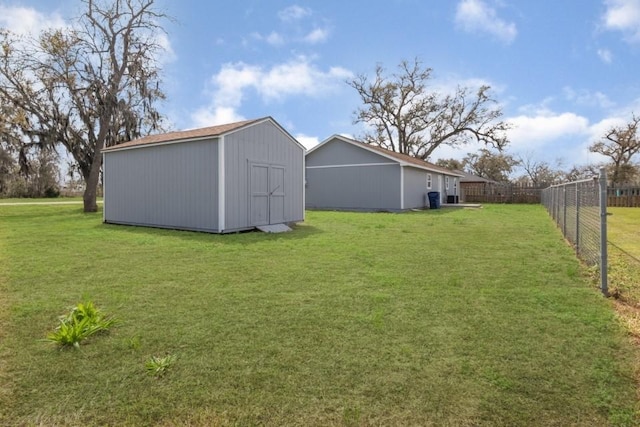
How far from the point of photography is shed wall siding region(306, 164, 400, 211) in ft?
59.2

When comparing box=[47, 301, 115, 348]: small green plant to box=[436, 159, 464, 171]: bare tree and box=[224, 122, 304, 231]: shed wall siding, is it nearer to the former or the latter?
box=[224, 122, 304, 231]: shed wall siding

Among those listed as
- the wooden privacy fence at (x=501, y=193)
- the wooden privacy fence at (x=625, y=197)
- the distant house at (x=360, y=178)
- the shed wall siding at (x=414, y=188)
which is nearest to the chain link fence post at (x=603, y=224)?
the distant house at (x=360, y=178)

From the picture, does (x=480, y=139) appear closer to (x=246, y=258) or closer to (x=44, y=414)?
(x=246, y=258)

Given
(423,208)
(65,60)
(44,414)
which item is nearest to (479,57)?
(423,208)

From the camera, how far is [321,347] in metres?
2.78

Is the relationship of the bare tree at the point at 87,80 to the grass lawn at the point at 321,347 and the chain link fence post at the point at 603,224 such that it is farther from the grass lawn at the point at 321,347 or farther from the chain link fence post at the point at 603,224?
the chain link fence post at the point at 603,224

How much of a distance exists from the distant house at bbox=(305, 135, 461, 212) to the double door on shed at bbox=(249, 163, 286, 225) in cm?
805

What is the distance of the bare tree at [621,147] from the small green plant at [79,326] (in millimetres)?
38296

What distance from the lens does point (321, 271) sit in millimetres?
5148

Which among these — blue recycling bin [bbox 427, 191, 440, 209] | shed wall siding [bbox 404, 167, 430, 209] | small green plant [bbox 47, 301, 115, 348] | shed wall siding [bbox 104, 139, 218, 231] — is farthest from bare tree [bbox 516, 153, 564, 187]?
small green plant [bbox 47, 301, 115, 348]

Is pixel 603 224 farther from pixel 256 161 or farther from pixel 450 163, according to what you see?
pixel 450 163

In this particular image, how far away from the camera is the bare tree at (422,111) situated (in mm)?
33625

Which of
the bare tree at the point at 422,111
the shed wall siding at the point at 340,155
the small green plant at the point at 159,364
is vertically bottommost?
the small green plant at the point at 159,364

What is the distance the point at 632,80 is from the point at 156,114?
26.9 meters
